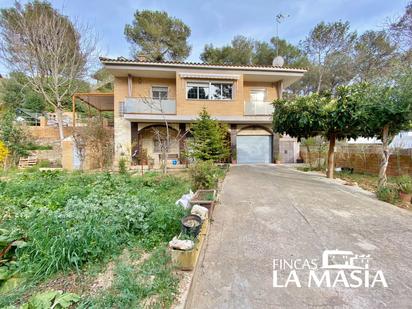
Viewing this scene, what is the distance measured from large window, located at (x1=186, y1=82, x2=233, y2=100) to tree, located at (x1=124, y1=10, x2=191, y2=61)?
894 cm

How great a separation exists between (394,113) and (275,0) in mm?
10543

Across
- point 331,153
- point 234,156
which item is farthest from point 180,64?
point 331,153

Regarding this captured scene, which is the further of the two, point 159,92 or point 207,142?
point 159,92

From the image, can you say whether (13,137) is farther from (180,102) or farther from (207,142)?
(207,142)

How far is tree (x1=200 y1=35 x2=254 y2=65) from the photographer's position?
2161cm

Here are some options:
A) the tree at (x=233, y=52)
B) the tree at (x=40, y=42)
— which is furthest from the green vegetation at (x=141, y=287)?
the tree at (x=233, y=52)

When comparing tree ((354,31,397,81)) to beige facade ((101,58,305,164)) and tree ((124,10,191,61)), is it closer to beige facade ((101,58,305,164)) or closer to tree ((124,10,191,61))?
beige facade ((101,58,305,164))

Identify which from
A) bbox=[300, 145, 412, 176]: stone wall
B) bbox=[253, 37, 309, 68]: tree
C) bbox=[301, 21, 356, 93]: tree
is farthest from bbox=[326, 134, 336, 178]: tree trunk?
bbox=[253, 37, 309, 68]: tree

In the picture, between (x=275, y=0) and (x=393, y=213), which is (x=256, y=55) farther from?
(x=393, y=213)

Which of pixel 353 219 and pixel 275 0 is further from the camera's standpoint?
pixel 275 0

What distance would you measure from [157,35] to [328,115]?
61.9 feet

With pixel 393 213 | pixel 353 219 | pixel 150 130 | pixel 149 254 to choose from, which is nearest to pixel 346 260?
pixel 353 219

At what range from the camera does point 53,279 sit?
237 centimetres

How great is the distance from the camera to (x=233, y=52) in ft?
70.9
